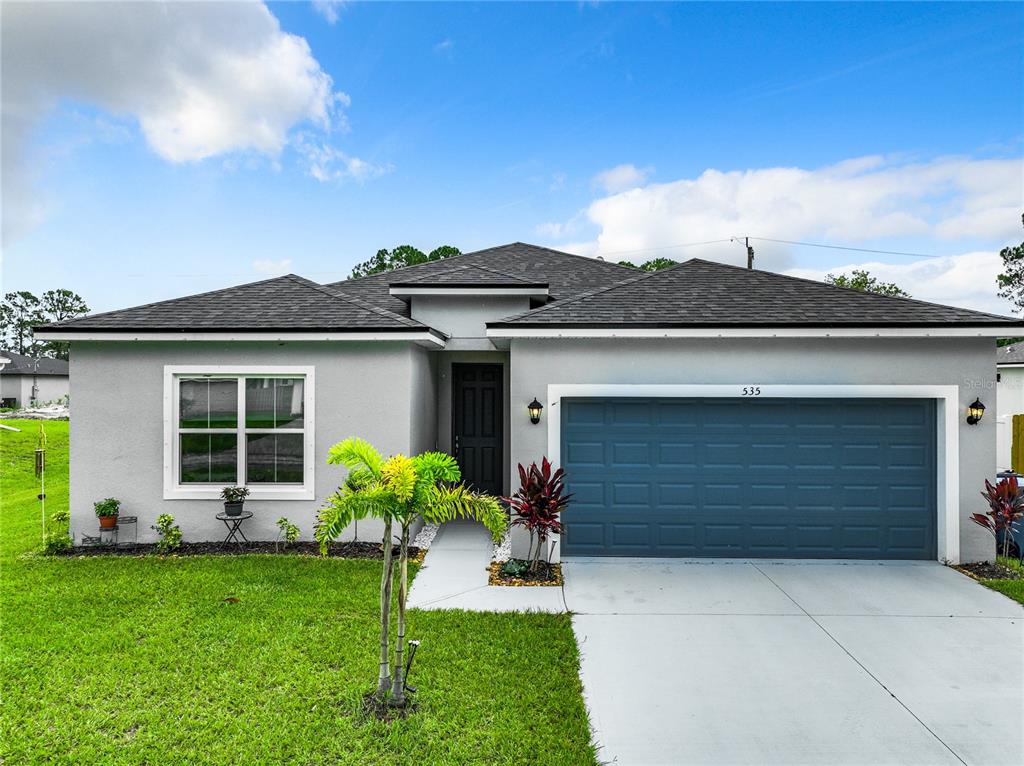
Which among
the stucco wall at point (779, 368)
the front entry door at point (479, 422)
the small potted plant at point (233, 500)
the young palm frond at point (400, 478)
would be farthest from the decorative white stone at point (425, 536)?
the young palm frond at point (400, 478)

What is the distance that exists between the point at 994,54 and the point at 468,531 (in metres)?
14.2

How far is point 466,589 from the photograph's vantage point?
630 centimetres

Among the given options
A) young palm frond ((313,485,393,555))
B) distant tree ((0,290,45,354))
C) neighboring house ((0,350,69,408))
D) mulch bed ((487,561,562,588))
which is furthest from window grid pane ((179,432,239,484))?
distant tree ((0,290,45,354))

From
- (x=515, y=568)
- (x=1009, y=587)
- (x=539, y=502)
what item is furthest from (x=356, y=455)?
(x=1009, y=587)

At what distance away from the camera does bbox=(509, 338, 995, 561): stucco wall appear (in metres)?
7.17

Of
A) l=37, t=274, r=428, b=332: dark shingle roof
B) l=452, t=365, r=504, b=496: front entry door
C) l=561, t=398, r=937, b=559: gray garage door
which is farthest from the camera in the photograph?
l=452, t=365, r=504, b=496: front entry door

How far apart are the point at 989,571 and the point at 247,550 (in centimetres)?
1044

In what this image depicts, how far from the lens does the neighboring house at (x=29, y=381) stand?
141 ft

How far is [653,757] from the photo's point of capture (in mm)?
3355

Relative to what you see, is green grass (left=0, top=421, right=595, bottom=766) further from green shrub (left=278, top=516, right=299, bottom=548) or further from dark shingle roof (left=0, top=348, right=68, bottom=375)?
dark shingle roof (left=0, top=348, right=68, bottom=375)

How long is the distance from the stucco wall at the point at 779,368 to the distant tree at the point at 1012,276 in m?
32.1

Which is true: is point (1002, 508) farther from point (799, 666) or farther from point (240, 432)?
point (240, 432)

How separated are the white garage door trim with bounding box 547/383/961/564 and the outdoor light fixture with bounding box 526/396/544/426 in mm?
153

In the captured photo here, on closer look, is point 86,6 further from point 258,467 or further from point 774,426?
point 774,426
